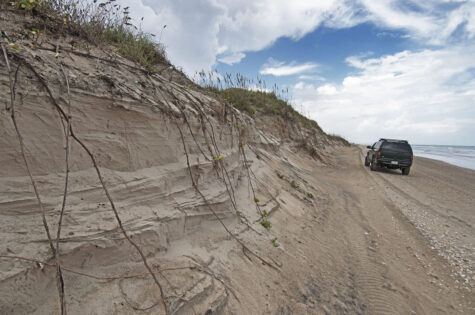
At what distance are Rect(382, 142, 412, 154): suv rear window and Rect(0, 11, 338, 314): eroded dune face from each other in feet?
39.5

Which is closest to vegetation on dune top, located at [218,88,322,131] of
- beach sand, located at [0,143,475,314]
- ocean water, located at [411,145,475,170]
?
beach sand, located at [0,143,475,314]

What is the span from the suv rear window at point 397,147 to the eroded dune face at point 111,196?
474 inches

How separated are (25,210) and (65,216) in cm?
28

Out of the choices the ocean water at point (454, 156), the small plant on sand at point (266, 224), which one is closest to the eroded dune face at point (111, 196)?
the small plant on sand at point (266, 224)

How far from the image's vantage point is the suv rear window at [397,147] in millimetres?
13278

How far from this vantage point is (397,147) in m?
13.5

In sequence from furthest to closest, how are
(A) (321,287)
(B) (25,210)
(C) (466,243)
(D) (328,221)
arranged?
(D) (328,221) → (C) (466,243) → (A) (321,287) → (B) (25,210)

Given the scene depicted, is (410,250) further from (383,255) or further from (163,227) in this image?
(163,227)

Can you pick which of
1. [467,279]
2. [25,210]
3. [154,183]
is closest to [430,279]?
[467,279]

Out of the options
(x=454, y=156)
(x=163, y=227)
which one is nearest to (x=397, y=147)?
(x=163, y=227)

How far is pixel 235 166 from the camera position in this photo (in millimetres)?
4863

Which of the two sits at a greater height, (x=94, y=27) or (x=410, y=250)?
(x=94, y=27)

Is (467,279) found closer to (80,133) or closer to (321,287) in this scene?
(321,287)

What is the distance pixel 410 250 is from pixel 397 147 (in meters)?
10.0
